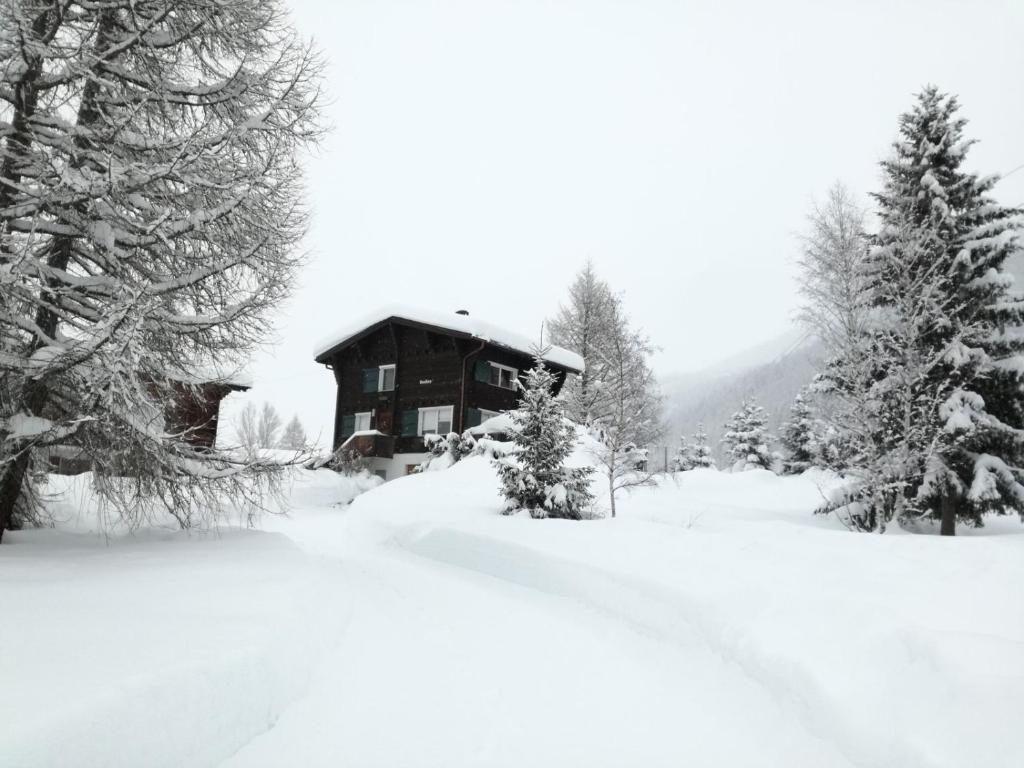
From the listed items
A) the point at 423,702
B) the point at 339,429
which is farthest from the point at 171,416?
the point at 339,429

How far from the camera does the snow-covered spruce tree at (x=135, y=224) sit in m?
5.77

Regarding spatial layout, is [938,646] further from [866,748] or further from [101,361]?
[101,361]

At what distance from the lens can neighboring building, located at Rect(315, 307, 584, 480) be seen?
26.3 m

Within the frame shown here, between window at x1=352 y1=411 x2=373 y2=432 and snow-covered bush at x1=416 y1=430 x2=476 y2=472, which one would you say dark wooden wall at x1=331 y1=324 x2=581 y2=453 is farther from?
snow-covered bush at x1=416 y1=430 x2=476 y2=472

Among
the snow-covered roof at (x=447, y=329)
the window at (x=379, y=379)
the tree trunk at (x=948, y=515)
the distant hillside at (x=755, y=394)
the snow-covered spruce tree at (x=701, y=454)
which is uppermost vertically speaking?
the distant hillside at (x=755, y=394)

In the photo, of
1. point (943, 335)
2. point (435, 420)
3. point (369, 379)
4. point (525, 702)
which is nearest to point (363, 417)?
point (369, 379)

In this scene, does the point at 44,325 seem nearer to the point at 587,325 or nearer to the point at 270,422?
the point at 587,325

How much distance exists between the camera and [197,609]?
4.66m

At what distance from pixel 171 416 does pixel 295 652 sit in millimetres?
4487

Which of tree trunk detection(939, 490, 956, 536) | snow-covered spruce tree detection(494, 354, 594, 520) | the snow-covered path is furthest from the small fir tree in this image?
the snow-covered path

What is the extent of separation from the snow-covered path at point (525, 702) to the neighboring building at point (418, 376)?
765 inches

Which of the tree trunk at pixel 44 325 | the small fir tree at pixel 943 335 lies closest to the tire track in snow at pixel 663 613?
the tree trunk at pixel 44 325

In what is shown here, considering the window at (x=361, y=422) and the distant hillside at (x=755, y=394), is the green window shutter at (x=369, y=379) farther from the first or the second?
the distant hillside at (x=755, y=394)

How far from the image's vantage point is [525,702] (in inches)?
174
